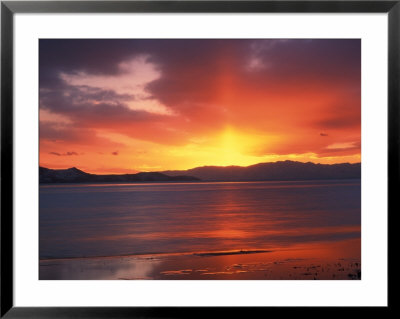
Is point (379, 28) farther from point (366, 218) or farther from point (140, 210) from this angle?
point (140, 210)

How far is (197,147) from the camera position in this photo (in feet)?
9.71

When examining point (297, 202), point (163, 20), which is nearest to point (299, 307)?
point (163, 20)

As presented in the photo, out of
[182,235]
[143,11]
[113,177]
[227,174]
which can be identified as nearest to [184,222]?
[182,235]

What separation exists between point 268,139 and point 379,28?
3.95ft

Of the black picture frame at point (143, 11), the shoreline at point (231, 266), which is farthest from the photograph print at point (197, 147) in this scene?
the black picture frame at point (143, 11)

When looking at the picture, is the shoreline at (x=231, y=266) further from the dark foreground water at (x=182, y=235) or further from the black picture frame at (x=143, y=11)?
the black picture frame at (x=143, y=11)

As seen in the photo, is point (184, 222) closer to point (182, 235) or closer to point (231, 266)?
point (182, 235)

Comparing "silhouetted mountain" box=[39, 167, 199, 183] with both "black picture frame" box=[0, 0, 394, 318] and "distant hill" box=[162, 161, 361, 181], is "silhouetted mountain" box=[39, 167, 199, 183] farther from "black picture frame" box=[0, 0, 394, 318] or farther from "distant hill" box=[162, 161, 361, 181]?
"black picture frame" box=[0, 0, 394, 318]

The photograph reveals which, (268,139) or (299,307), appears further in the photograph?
(268,139)

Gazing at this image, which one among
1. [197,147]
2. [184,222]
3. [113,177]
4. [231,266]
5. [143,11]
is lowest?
[231,266]

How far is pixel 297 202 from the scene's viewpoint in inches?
137

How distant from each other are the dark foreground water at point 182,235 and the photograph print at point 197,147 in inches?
0.5

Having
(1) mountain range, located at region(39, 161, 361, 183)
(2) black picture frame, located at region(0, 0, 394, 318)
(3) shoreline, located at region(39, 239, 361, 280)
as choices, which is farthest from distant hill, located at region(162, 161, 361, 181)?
(2) black picture frame, located at region(0, 0, 394, 318)

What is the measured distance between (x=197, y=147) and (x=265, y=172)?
0.50 meters
